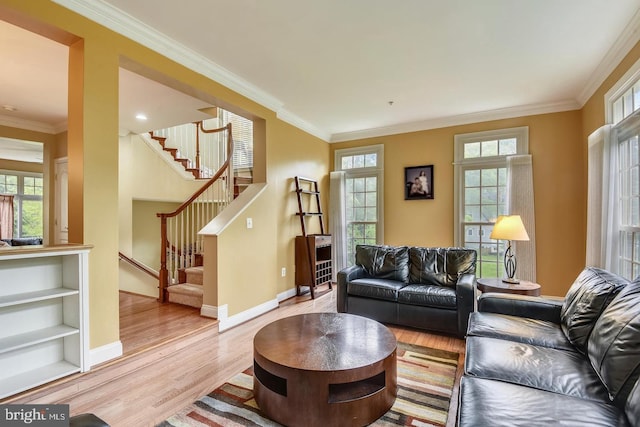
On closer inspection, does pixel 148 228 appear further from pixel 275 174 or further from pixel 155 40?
pixel 155 40

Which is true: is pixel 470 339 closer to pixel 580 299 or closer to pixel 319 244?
pixel 580 299

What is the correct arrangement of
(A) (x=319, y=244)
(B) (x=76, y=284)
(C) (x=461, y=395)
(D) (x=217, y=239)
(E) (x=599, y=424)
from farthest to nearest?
(A) (x=319, y=244) < (D) (x=217, y=239) < (B) (x=76, y=284) < (C) (x=461, y=395) < (E) (x=599, y=424)

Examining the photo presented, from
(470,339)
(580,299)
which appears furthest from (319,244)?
(580,299)

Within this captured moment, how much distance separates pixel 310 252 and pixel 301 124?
2057mm

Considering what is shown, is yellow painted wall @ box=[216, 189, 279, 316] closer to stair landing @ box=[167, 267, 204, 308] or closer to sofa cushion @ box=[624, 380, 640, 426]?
stair landing @ box=[167, 267, 204, 308]

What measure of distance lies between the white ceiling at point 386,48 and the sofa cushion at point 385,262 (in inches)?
79.4

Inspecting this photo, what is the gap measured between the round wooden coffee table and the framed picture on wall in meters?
3.27

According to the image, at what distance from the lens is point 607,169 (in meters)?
2.97

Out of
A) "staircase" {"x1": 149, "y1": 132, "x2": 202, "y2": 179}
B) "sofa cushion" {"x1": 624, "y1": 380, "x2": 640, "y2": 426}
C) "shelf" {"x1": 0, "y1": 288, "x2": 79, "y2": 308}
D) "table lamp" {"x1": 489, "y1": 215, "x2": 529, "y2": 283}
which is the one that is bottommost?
"sofa cushion" {"x1": 624, "y1": 380, "x2": 640, "y2": 426}

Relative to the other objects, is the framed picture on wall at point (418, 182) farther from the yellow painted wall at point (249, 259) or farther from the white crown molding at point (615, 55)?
the yellow painted wall at point (249, 259)

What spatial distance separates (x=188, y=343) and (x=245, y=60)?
284 centimetres

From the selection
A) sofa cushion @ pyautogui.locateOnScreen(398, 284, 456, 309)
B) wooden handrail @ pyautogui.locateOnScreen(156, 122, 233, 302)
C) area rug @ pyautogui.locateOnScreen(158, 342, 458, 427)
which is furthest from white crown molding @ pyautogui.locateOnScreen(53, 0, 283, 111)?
sofa cushion @ pyautogui.locateOnScreen(398, 284, 456, 309)

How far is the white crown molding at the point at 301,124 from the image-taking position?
14.4 ft

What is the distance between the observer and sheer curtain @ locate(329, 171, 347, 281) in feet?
17.8
